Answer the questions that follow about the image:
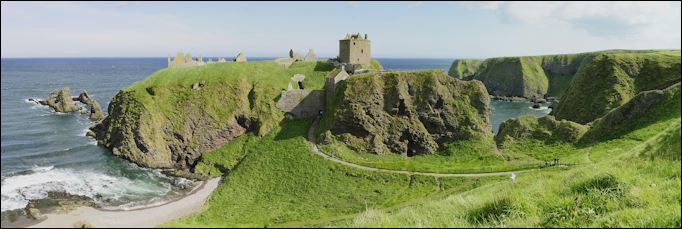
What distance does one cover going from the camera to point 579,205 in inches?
477

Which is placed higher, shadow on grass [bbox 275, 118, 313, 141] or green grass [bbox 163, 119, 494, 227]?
shadow on grass [bbox 275, 118, 313, 141]

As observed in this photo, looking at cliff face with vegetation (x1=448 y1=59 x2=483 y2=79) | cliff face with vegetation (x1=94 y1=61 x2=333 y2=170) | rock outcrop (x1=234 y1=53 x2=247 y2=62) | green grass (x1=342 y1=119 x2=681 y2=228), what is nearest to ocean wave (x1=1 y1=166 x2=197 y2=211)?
cliff face with vegetation (x1=94 y1=61 x2=333 y2=170)

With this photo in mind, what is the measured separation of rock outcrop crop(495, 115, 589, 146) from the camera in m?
55.1

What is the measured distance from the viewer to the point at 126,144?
56.0m

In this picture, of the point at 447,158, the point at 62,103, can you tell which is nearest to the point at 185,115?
the point at 447,158

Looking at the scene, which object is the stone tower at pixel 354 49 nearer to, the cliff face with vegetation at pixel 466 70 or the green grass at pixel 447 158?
the green grass at pixel 447 158

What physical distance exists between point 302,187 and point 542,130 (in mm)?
33933

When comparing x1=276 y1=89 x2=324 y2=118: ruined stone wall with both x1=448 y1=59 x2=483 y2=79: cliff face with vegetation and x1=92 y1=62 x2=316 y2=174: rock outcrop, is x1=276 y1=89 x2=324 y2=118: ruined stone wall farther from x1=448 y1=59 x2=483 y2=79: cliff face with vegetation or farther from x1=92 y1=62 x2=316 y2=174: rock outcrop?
x1=448 y1=59 x2=483 y2=79: cliff face with vegetation

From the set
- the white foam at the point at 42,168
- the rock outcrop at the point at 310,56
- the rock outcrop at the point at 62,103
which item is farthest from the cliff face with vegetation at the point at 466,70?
the white foam at the point at 42,168

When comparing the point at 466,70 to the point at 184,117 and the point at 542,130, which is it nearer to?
the point at 542,130

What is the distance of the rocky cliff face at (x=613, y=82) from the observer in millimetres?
72375

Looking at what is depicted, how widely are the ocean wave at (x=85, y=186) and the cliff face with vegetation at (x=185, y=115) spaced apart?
7.04 m

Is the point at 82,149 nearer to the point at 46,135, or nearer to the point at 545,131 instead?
the point at 46,135

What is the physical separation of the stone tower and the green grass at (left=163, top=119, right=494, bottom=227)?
21650 mm
